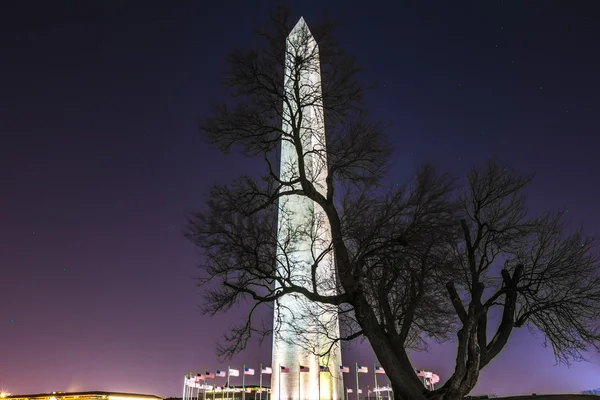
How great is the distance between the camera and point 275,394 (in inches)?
1319

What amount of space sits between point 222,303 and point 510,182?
7466 mm

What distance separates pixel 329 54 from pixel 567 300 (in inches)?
310

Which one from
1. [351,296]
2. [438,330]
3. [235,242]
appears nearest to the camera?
[351,296]

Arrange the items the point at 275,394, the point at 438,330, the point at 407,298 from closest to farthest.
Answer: the point at 407,298
the point at 438,330
the point at 275,394

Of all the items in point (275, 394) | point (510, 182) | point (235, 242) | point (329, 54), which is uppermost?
point (329, 54)

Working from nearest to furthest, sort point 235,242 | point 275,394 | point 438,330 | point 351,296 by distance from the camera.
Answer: point 351,296 → point 235,242 → point 438,330 → point 275,394

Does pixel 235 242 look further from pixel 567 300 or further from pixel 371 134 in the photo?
pixel 567 300

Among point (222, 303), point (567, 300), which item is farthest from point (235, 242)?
point (567, 300)

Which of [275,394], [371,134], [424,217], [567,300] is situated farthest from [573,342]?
[275,394]

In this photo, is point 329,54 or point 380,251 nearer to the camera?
point 380,251

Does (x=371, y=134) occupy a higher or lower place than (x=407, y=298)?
higher

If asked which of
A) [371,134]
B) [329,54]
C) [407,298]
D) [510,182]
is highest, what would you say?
[329,54]

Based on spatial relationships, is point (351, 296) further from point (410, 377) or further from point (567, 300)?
point (567, 300)

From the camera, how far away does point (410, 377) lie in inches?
435
